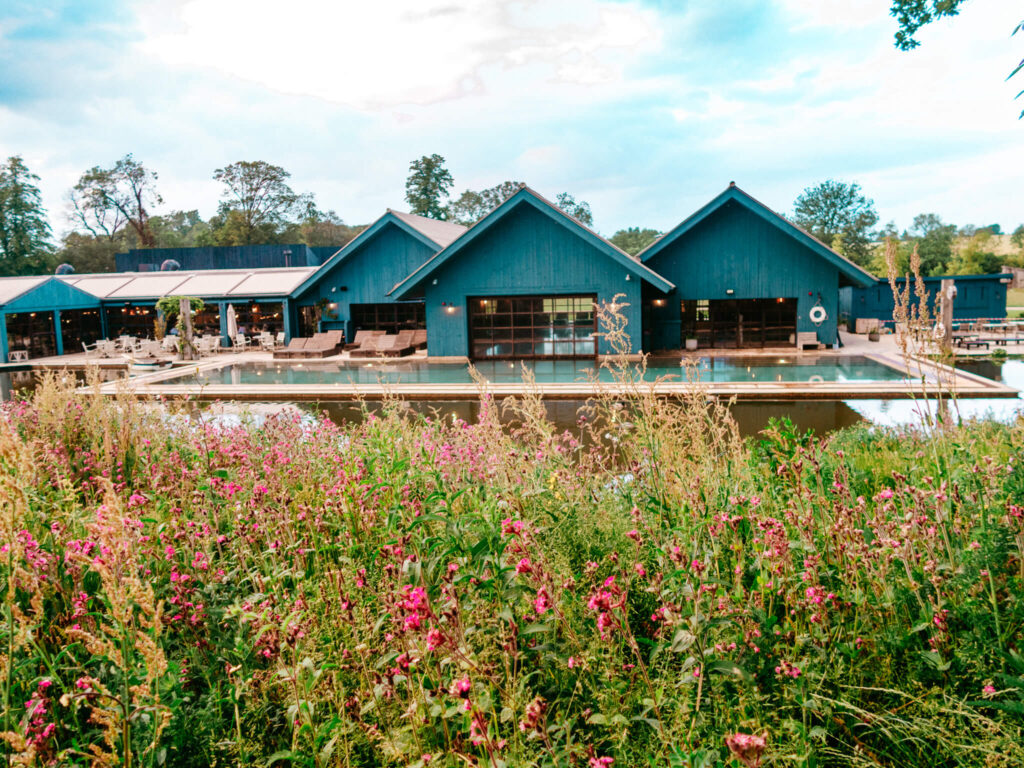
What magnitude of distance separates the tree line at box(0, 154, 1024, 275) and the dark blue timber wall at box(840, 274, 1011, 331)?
20.4 metres

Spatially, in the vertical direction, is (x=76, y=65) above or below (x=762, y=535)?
above

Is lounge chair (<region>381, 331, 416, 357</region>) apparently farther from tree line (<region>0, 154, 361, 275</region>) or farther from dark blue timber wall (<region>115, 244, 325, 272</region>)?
tree line (<region>0, 154, 361, 275</region>)

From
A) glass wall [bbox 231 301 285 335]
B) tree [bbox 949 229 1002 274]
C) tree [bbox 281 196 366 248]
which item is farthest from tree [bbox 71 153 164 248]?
tree [bbox 949 229 1002 274]

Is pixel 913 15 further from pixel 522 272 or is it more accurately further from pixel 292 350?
pixel 292 350

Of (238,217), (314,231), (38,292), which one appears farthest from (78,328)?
(314,231)

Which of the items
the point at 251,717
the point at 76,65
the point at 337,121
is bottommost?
the point at 251,717

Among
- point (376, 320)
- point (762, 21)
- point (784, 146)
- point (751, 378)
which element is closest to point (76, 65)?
point (376, 320)

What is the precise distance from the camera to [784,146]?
300ft

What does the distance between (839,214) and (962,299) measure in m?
31.4

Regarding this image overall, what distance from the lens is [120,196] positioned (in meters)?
58.0

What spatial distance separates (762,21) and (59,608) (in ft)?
50.3

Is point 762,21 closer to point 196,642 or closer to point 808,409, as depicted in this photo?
point 808,409

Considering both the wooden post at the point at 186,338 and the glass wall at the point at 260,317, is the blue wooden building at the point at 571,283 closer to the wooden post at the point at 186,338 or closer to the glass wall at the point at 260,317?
the wooden post at the point at 186,338

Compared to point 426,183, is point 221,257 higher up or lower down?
lower down
